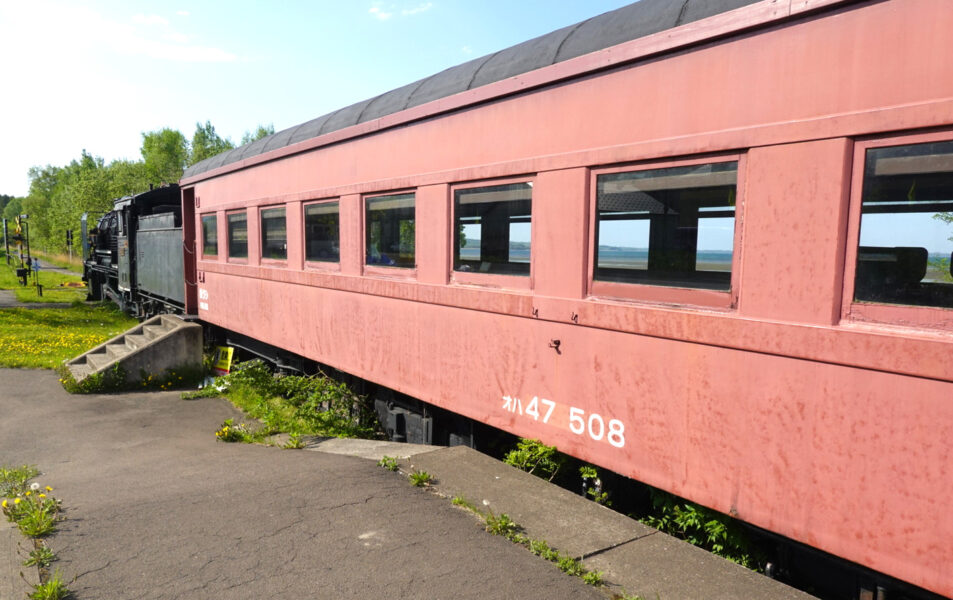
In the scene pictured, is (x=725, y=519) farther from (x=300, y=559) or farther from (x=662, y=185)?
(x=300, y=559)

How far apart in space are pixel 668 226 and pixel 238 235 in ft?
22.2

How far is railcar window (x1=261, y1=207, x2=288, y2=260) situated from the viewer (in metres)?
7.21

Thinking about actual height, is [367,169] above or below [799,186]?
above

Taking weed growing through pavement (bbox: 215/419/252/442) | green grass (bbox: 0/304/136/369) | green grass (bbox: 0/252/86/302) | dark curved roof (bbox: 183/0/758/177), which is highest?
dark curved roof (bbox: 183/0/758/177)

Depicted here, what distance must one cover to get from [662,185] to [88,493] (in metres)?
4.54

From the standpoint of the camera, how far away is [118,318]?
1670cm

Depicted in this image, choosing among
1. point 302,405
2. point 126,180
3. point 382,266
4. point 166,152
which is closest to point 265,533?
point 382,266

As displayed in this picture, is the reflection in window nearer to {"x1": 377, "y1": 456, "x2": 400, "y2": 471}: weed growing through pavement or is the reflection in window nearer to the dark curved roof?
the dark curved roof

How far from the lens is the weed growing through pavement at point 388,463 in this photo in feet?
15.5

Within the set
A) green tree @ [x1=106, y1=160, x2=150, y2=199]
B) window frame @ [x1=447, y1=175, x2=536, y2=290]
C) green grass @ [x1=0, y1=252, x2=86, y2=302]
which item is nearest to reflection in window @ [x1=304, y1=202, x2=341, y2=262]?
window frame @ [x1=447, y1=175, x2=536, y2=290]

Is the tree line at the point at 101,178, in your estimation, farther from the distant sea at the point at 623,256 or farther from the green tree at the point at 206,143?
the distant sea at the point at 623,256

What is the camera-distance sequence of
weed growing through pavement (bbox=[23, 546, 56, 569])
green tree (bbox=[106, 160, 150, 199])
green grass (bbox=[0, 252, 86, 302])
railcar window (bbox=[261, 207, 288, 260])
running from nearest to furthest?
weed growing through pavement (bbox=[23, 546, 56, 569]), railcar window (bbox=[261, 207, 288, 260]), green grass (bbox=[0, 252, 86, 302]), green tree (bbox=[106, 160, 150, 199])

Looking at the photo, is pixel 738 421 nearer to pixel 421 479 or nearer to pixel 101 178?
pixel 421 479

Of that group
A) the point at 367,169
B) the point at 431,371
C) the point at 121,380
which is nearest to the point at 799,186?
the point at 431,371
